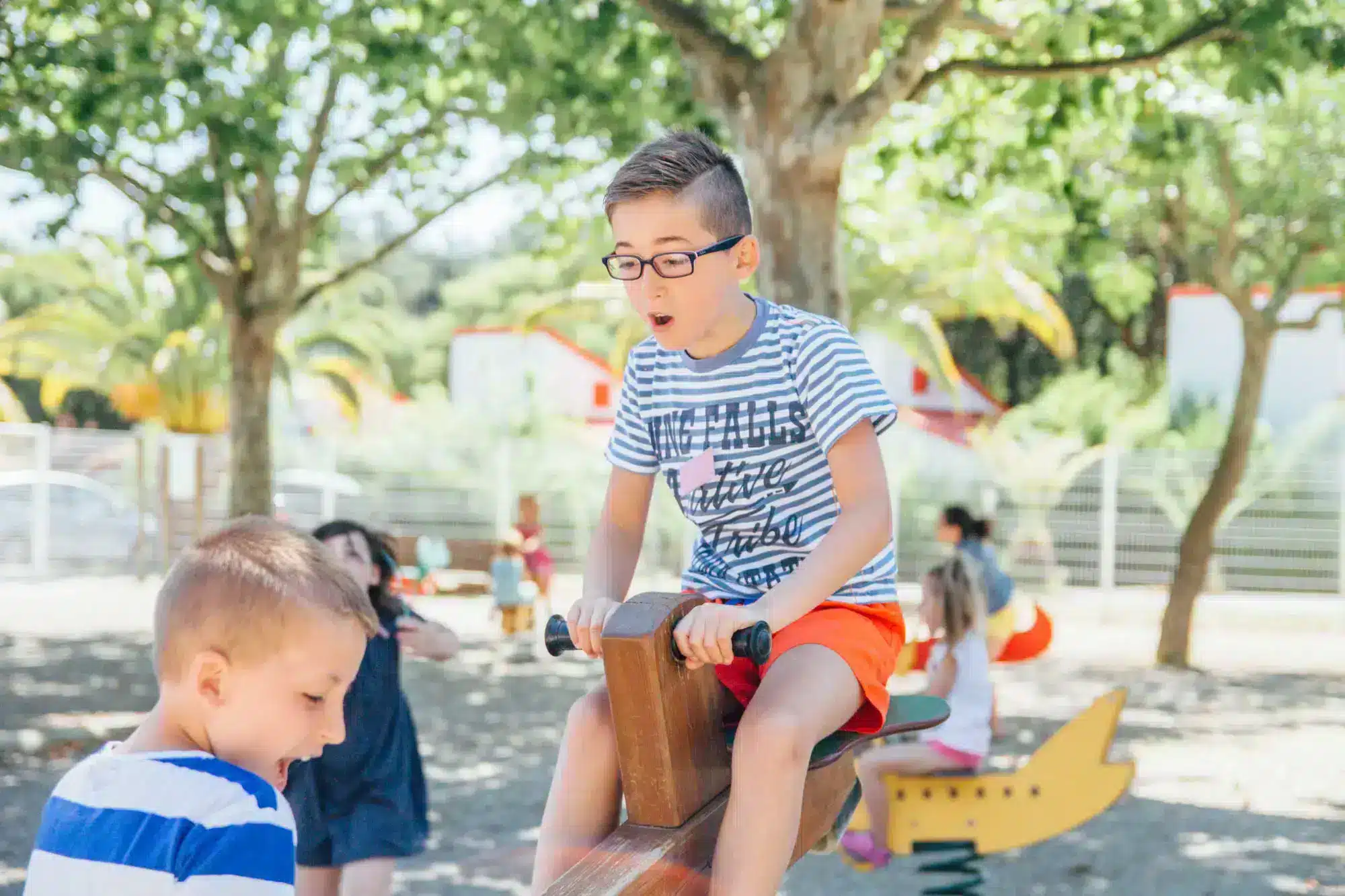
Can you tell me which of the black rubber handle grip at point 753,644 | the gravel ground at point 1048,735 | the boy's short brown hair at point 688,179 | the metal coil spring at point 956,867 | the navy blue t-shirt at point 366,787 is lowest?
the gravel ground at point 1048,735

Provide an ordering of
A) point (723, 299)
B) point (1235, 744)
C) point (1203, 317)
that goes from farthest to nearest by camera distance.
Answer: point (1203, 317)
point (1235, 744)
point (723, 299)

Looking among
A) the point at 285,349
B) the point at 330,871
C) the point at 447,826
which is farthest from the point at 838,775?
the point at 285,349

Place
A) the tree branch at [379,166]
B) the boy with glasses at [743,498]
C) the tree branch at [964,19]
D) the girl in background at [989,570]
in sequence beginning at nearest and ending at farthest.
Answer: the boy with glasses at [743,498]
the tree branch at [964,19]
the girl in background at [989,570]
the tree branch at [379,166]

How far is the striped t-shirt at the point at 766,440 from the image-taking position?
2.56 metres

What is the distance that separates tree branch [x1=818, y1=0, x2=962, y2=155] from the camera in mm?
6453

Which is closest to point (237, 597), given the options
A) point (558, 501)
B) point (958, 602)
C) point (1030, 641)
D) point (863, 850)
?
point (863, 850)

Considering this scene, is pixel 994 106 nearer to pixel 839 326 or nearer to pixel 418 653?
pixel 418 653

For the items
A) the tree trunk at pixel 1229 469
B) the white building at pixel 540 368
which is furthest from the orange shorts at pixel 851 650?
the white building at pixel 540 368

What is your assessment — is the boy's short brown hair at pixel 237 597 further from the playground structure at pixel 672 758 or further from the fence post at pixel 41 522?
the fence post at pixel 41 522

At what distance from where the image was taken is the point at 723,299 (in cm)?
258

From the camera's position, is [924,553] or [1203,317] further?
[1203,317]

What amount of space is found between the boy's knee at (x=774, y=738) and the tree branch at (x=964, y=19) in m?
5.47

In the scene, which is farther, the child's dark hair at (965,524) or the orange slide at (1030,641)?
the orange slide at (1030,641)

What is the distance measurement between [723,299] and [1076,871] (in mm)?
4934
